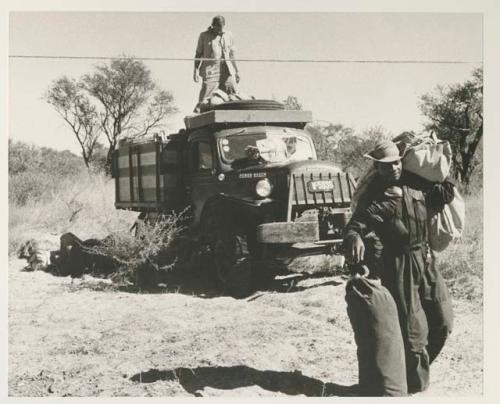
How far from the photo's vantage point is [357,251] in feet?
11.7

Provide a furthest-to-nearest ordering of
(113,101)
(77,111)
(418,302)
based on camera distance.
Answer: (113,101) → (77,111) → (418,302)

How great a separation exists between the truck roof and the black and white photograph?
23 millimetres

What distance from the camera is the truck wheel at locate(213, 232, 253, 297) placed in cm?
584

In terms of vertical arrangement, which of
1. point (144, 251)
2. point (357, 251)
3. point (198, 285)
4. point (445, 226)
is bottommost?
point (198, 285)

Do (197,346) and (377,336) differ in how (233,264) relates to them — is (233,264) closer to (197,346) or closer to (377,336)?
(197,346)

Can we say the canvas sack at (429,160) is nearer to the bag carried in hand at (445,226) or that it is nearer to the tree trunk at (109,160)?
the bag carried in hand at (445,226)

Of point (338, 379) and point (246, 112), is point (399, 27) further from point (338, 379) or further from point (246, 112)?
point (338, 379)

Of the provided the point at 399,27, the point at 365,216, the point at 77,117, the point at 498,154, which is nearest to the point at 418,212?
the point at 365,216

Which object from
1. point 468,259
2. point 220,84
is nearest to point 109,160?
point 220,84

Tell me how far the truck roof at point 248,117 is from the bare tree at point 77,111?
1.19 m

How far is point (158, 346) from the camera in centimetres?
464

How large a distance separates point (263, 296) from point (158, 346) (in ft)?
4.57

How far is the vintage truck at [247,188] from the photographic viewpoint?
578 cm

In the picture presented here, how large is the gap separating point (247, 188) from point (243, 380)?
227 cm
